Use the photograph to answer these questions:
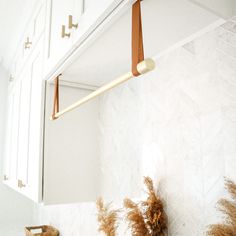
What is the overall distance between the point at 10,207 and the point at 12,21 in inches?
66.3

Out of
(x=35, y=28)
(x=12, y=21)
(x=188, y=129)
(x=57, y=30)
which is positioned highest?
(x=12, y=21)

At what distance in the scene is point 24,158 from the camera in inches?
60.9

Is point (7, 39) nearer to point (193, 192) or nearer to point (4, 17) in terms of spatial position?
point (4, 17)

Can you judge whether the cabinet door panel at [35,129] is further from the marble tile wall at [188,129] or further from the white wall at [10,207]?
the white wall at [10,207]

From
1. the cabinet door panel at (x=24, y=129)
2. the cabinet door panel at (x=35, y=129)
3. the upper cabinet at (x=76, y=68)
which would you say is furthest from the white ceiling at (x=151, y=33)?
the cabinet door panel at (x=24, y=129)

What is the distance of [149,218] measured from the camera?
0.84 meters

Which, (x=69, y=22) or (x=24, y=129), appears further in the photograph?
(x=24, y=129)

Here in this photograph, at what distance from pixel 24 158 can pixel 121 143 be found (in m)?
0.65

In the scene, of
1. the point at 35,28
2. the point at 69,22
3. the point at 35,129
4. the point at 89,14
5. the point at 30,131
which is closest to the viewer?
the point at 89,14

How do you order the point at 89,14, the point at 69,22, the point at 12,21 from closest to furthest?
1. the point at 89,14
2. the point at 69,22
3. the point at 12,21

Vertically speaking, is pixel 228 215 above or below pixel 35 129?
below

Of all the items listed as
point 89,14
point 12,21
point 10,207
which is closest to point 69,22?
point 89,14

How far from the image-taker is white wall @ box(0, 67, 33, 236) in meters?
2.51

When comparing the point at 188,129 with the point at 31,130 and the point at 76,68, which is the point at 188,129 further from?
the point at 31,130
